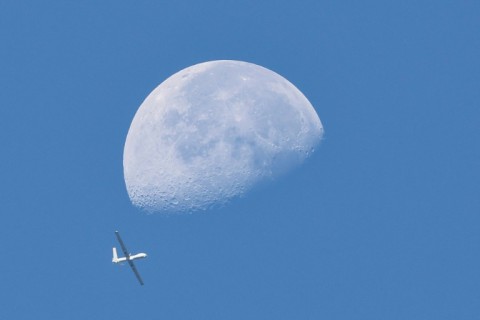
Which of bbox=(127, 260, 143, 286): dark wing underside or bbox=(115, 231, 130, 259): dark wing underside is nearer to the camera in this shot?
bbox=(115, 231, 130, 259): dark wing underside

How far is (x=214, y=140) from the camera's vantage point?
10681cm

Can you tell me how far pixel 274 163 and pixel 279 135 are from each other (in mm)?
2626

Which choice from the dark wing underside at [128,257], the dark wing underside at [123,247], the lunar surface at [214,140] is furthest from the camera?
the dark wing underside at [128,257]

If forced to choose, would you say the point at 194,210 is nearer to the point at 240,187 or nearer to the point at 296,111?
the point at 240,187

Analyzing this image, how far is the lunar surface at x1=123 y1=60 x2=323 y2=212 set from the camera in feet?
350

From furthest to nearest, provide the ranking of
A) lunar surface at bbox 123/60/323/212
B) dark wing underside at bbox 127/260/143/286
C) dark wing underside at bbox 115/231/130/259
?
dark wing underside at bbox 127/260/143/286, dark wing underside at bbox 115/231/130/259, lunar surface at bbox 123/60/323/212

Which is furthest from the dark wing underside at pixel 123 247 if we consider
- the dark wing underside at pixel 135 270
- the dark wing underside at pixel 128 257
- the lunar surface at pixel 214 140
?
the lunar surface at pixel 214 140

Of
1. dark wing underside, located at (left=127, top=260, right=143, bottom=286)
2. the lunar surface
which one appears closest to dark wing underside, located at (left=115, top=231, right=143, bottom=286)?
dark wing underside, located at (left=127, top=260, right=143, bottom=286)

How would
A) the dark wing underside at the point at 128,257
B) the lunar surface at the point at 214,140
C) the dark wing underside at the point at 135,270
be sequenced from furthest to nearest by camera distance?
the dark wing underside at the point at 135,270 < the dark wing underside at the point at 128,257 < the lunar surface at the point at 214,140

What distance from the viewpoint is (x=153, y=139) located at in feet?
362

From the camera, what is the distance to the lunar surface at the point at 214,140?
350ft

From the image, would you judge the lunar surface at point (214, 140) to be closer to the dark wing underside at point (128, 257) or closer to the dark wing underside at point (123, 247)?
the dark wing underside at point (123, 247)

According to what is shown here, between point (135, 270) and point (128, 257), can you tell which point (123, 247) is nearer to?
point (128, 257)

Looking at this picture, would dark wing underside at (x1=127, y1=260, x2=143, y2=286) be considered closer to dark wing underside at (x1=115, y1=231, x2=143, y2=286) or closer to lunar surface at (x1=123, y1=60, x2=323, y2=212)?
dark wing underside at (x1=115, y1=231, x2=143, y2=286)
